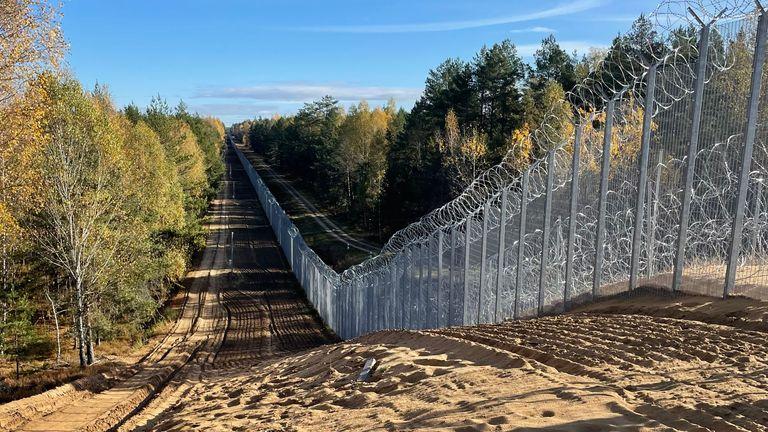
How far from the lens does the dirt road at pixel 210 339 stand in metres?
11.9

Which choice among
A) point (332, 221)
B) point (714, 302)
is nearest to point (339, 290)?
point (714, 302)

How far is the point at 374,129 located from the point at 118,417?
55.0 meters

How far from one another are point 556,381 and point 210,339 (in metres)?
22.2

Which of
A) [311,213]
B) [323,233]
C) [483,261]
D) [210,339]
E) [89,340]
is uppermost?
[483,261]

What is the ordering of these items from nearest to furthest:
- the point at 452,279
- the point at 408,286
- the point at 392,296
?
the point at 452,279
the point at 408,286
the point at 392,296

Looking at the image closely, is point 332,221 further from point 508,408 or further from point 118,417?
point 508,408

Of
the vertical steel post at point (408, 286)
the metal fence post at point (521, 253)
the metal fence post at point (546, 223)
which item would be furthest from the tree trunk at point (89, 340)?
the metal fence post at point (546, 223)

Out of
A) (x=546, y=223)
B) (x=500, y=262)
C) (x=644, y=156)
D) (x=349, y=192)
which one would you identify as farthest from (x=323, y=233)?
(x=644, y=156)

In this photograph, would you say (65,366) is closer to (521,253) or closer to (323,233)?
(521,253)

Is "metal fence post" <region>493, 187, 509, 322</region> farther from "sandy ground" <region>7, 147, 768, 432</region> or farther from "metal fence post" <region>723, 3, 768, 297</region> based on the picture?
"metal fence post" <region>723, 3, 768, 297</region>

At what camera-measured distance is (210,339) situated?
24.8 metres

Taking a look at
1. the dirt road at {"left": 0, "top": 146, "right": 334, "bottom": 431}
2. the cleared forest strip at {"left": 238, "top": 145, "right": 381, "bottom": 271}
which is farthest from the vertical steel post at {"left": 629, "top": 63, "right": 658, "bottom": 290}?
the cleared forest strip at {"left": 238, "top": 145, "right": 381, "bottom": 271}

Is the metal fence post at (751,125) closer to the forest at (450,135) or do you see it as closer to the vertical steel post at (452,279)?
the vertical steel post at (452,279)

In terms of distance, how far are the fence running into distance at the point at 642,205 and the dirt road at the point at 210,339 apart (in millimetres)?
6999
